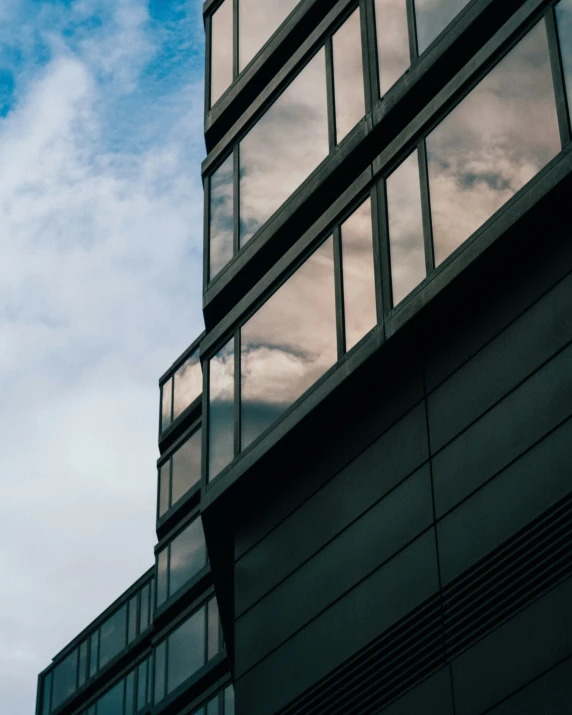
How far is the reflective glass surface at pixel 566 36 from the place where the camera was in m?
16.2

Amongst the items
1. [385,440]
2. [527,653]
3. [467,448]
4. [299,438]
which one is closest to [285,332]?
[299,438]

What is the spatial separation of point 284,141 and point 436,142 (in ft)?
13.7

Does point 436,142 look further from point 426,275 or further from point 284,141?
point 284,141

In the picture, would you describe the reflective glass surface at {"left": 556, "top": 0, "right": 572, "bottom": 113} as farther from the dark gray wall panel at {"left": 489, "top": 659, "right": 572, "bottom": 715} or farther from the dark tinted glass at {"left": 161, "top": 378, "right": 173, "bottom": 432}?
the dark tinted glass at {"left": 161, "top": 378, "right": 173, "bottom": 432}

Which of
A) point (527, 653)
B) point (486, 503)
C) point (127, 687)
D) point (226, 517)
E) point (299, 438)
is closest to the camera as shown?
point (527, 653)

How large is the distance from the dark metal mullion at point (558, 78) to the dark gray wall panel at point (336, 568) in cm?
433

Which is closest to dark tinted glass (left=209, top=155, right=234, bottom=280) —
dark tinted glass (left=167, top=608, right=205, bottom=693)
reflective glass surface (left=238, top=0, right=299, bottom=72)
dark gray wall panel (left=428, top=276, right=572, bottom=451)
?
reflective glass surface (left=238, top=0, right=299, bottom=72)

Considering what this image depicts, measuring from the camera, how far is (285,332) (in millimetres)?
20438

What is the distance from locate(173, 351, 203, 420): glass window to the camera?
41.2m

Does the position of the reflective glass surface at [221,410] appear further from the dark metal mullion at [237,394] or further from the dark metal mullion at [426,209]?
the dark metal mullion at [426,209]

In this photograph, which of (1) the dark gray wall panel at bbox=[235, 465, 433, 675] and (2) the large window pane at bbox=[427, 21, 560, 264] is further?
(1) the dark gray wall panel at bbox=[235, 465, 433, 675]

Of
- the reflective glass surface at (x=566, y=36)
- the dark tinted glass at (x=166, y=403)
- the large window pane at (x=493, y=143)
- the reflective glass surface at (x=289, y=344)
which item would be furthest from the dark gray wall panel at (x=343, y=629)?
the dark tinted glass at (x=166, y=403)

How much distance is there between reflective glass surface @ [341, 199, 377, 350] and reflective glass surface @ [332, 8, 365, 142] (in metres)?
1.64

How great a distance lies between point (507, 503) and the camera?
1555 cm
